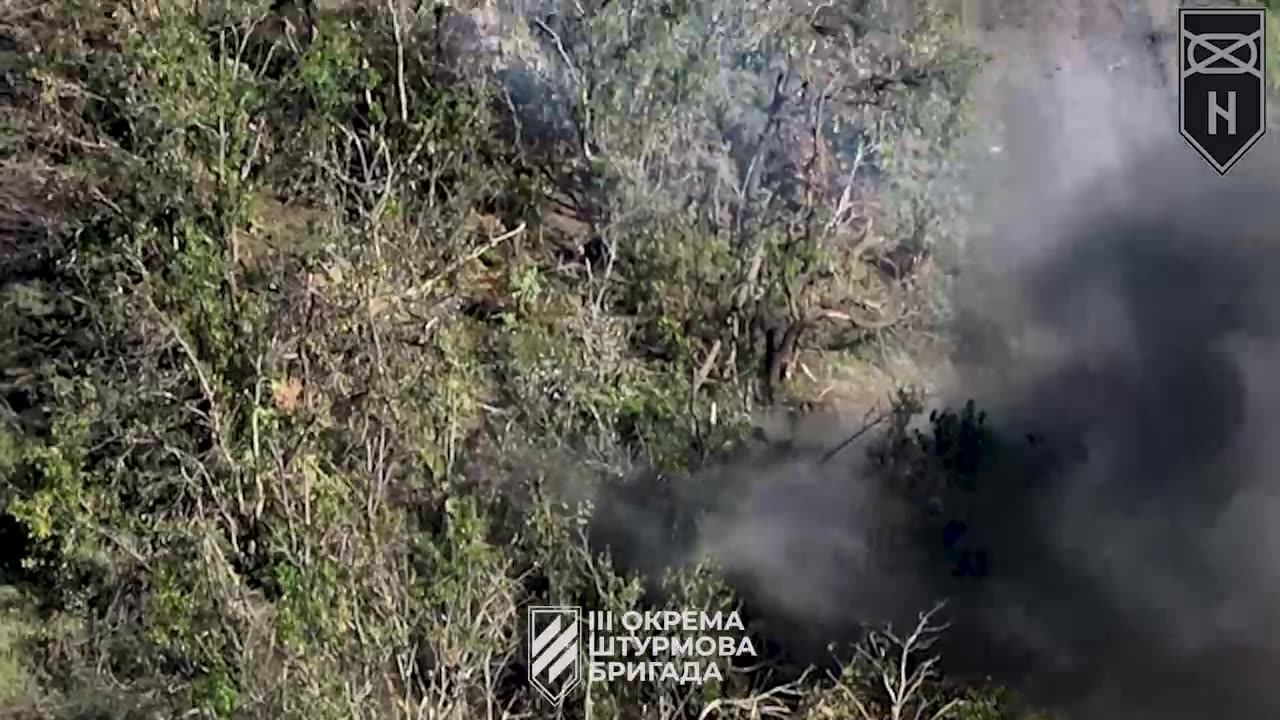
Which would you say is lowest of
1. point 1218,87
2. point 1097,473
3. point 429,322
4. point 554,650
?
point 554,650

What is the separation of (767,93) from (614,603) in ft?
15.6

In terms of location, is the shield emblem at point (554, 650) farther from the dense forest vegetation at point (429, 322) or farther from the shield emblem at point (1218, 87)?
the shield emblem at point (1218, 87)

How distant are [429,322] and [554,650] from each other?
2.23 metres

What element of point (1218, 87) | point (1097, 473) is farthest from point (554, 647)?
point (1218, 87)

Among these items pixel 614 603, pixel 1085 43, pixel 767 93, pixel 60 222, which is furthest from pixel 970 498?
pixel 60 222

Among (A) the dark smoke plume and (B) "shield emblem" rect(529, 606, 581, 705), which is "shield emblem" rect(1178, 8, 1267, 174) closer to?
(A) the dark smoke plume

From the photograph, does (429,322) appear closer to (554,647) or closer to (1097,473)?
(554,647)

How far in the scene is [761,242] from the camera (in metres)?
11.5

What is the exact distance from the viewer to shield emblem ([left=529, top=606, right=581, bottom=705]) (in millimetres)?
7840

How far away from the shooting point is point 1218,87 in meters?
8.95

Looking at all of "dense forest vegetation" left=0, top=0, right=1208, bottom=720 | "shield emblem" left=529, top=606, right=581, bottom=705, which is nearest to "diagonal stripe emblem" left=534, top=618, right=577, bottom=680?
"shield emblem" left=529, top=606, right=581, bottom=705

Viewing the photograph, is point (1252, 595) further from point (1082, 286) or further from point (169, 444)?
point (169, 444)

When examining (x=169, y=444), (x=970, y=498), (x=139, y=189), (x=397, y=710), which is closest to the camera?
(x=397, y=710)

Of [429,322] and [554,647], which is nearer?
[554,647]
